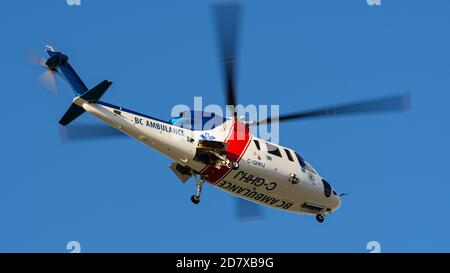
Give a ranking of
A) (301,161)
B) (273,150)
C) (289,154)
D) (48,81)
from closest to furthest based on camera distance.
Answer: (48,81), (273,150), (289,154), (301,161)

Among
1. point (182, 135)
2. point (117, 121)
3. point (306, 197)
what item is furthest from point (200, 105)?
point (306, 197)

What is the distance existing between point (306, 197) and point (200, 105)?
224 inches

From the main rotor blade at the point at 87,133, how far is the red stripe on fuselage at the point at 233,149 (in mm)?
3242

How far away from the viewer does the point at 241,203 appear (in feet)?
97.8

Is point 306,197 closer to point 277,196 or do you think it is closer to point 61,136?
point 277,196

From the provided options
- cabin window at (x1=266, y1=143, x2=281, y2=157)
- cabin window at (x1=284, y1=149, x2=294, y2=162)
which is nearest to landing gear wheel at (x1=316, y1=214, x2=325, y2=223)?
cabin window at (x1=284, y1=149, x2=294, y2=162)

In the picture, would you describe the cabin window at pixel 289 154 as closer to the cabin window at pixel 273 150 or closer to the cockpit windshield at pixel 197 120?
the cabin window at pixel 273 150

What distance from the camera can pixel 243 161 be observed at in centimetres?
2752

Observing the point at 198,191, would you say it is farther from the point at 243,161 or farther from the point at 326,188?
the point at 326,188

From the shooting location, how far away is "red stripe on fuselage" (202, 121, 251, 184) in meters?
27.3

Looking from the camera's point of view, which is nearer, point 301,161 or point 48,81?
point 48,81

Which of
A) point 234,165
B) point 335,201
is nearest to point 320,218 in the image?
point 335,201

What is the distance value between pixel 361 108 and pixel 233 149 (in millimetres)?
4373

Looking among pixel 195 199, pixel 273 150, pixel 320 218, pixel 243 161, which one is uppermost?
pixel 273 150
